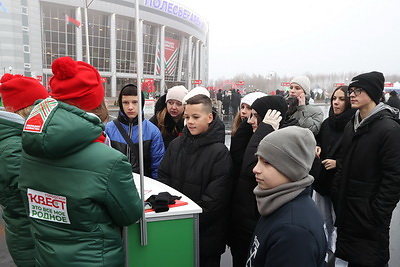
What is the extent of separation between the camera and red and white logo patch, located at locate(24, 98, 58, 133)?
1.26 metres

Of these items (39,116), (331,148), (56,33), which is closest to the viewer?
(39,116)

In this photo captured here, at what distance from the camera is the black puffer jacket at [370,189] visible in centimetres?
236

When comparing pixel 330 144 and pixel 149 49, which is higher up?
pixel 149 49

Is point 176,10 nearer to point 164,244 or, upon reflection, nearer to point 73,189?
point 164,244

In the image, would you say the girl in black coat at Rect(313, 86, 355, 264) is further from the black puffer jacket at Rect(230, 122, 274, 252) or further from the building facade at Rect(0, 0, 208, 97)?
the building facade at Rect(0, 0, 208, 97)

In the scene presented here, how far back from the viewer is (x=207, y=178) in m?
2.28

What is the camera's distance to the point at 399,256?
11.4 feet

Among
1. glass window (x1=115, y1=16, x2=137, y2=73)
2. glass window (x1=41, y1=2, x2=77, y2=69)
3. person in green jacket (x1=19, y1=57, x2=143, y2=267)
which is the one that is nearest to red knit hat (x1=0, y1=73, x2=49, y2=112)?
person in green jacket (x1=19, y1=57, x2=143, y2=267)

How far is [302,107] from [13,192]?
11.2 feet

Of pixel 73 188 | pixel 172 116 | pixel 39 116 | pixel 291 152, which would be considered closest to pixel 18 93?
pixel 39 116

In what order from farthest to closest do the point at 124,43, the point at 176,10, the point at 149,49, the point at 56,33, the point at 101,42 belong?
the point at 176,10 < the point at 149,49 < the point at 124,43 < the point at 101,42 < the point at 56,33

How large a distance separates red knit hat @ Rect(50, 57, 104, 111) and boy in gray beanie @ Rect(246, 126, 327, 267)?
1.06 metres

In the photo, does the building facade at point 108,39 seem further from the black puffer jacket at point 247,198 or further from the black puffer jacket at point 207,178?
the black puffer jacket at point 247,198

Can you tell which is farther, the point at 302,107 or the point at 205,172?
the point at 302,107
